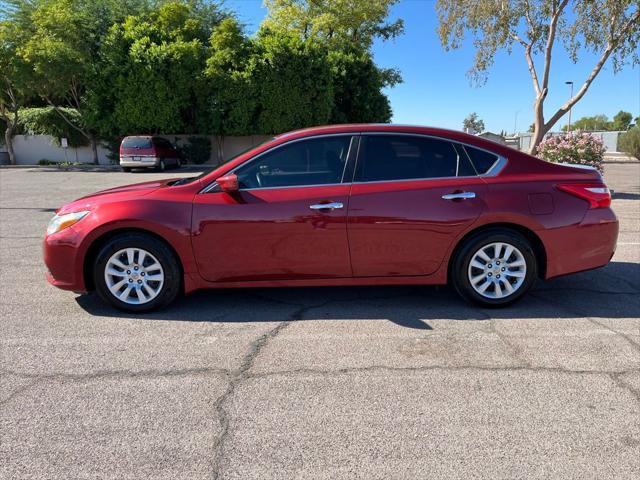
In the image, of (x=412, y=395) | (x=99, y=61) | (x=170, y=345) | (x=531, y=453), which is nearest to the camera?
(x=531, y=453)

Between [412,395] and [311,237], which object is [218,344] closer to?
[311,237]

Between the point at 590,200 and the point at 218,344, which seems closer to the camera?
the point at 218,344

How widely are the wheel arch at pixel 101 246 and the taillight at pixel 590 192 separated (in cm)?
357

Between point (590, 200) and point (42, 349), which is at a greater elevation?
point (590, 200)

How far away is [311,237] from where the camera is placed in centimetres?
423

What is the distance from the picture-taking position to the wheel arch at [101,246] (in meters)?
4.27

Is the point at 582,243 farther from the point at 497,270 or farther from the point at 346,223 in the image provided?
the point at 346,223

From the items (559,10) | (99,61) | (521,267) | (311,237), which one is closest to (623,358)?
(521,267)

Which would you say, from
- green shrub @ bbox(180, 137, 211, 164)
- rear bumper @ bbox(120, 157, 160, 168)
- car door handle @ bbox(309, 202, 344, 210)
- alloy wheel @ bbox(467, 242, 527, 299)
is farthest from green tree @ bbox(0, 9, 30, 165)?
alloy wheel @ bbox(467, 242, 527, 299)

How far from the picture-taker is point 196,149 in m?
30.6

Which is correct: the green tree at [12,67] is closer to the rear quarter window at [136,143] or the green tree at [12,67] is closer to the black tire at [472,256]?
the rear quarter window at [136,143]

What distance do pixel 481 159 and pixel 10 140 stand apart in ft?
112

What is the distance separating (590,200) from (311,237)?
264 centimetres

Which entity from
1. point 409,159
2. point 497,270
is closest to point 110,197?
point 409,159
